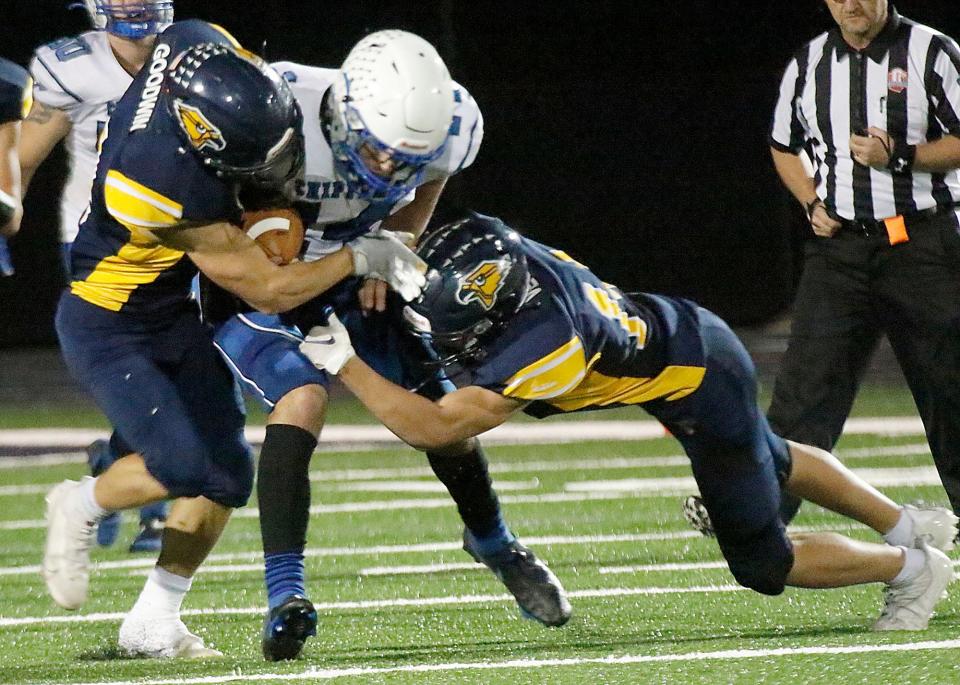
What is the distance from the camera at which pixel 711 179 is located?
11.6m

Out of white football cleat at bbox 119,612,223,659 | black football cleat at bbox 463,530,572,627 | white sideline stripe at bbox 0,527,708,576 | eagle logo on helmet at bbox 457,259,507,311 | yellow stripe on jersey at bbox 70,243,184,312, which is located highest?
eagle logo on helmet at bbox 457,259,507,311

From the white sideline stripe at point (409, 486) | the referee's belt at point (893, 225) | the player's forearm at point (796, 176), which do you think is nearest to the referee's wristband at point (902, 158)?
the referee's belt at point (893, 225)

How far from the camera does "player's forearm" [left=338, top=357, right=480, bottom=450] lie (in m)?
3.37

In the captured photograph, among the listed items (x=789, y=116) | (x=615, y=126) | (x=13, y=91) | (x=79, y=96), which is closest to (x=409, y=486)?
(x=79, y=96)

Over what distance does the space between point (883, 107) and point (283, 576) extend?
6.92 feet

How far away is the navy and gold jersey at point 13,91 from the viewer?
3830 millimetres

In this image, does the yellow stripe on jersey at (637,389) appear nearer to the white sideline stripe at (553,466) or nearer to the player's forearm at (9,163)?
the player's forearm at (9,163)

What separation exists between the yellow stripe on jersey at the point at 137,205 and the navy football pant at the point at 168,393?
0.98 ft

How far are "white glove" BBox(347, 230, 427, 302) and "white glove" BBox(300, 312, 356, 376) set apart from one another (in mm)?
127

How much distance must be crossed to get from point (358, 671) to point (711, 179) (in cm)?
866

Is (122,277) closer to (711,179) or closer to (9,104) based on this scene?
(9,104)

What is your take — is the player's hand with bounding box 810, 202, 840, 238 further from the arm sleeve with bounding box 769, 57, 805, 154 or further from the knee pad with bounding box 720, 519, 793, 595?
the knee pad with bounding box 720, 519, 793, 595

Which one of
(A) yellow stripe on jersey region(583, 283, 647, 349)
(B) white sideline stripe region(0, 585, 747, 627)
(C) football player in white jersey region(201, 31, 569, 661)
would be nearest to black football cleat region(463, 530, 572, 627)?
(C) football player in white jersey region(201, 31, 569, 661)

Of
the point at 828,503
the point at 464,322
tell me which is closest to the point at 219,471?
the point at 464,322
